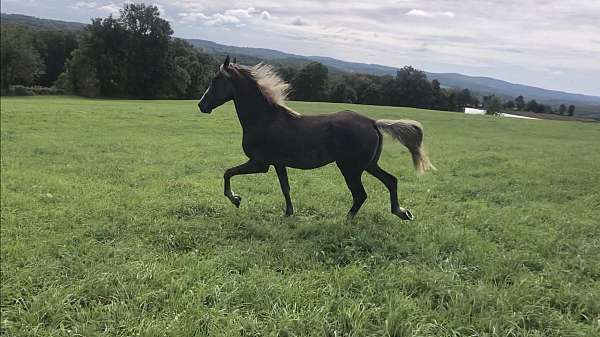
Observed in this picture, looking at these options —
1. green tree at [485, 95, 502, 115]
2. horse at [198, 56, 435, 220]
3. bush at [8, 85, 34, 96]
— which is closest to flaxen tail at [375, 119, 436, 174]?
horse at [198, 56, 435, 220]

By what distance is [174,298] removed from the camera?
4.21 meters

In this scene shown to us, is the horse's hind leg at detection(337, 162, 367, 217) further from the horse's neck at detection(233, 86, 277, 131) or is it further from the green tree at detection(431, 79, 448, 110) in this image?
the green tree at detection(431, 79, 448, 110)

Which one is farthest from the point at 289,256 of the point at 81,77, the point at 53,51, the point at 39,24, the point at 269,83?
the point at 39,24

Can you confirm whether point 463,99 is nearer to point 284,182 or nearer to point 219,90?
point 284,182

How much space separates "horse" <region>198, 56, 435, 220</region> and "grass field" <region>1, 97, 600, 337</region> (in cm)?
89

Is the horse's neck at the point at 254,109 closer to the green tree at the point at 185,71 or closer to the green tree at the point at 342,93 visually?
the green tree at the point at 185,71

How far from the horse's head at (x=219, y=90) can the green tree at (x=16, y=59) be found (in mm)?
47662

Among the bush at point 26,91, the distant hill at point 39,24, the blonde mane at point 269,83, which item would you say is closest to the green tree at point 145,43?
the bush at point 26,91

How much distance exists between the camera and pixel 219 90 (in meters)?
6.30

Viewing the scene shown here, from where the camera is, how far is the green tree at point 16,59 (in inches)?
1829

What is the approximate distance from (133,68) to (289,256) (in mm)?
53640

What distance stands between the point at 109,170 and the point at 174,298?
707 cm

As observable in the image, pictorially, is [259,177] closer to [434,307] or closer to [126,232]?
[126,232]

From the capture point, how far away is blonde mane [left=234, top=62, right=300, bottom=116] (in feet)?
21.1
